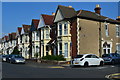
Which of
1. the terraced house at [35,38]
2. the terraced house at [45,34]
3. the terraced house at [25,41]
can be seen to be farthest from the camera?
the terraced house at [25,41]

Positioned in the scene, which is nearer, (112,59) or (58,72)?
(58,72)

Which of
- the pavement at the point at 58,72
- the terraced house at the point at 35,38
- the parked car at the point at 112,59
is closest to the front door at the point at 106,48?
the parked car at the point at 112,59

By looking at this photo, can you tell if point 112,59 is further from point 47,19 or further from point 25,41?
point 25,41

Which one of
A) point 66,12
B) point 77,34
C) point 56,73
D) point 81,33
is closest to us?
point 56,73

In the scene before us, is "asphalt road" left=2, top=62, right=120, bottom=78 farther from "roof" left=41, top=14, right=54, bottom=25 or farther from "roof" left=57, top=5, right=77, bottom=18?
"roof" left=41, top=14, right=54, bottom=25

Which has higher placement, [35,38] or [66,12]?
[66,12]

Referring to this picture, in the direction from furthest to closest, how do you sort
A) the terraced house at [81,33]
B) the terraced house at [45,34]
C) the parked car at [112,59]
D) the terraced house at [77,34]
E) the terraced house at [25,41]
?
the terraced house at [25,41] < the terraced house at [45,34] < the terraced house at [77,34] < the terraced house at [81,33] < the parked car at [112,59]

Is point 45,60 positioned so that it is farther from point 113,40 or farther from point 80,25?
point 113,40

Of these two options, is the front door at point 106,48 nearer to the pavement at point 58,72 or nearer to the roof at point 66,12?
the roof at point 66,12

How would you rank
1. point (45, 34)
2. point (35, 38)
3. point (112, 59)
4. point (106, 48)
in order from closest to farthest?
point (112, 59) → point (106, 48) → point (45, 34) → point (35, 38)

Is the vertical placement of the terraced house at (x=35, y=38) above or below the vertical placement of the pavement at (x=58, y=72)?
above

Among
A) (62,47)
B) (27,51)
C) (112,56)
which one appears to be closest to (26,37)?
(27,51)

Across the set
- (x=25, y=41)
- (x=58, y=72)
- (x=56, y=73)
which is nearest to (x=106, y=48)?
(x=58, y=72)

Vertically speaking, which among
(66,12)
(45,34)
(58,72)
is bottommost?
(58,72)
